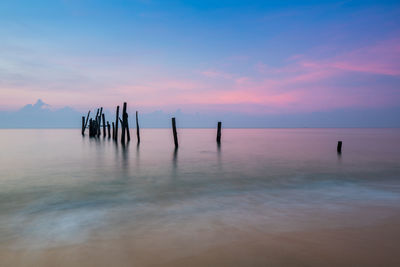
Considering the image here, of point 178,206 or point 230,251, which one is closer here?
point 230,251

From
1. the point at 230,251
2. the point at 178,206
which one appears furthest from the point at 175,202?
the point at 230,251

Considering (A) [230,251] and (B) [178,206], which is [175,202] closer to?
(B) [178,206]

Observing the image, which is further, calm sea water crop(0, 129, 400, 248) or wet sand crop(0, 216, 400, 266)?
calm sea water crop(0, 129, 400, 248)

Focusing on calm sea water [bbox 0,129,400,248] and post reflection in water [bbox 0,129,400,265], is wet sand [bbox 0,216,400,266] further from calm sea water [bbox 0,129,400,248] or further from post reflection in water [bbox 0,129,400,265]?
calm sea water [bbox 0,129,400,248]

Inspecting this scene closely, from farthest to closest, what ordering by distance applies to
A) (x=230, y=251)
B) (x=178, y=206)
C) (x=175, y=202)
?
1. (x=175, y=202)
2. (x=178, y=206)
3. (x=230, y=251)

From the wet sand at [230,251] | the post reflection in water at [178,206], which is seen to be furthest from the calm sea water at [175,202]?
the wet sand at [230,251]

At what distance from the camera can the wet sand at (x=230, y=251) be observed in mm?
2932

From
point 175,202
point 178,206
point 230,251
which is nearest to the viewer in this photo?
point 230,251

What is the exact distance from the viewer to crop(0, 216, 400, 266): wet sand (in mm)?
2932

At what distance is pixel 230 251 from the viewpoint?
316cm

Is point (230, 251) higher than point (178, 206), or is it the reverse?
point (230, 251)

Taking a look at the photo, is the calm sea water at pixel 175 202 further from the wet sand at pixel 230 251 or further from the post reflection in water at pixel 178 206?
the wet sand at pixel 230 251

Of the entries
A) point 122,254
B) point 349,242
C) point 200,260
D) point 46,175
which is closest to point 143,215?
point 122,254

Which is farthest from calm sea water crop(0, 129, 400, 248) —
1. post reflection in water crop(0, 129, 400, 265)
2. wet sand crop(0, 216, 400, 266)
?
wet sand crop(0, 216, 400, 266)
